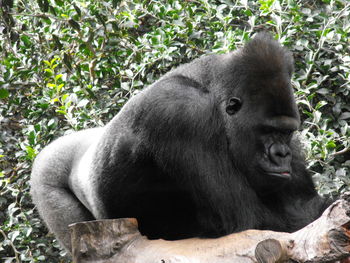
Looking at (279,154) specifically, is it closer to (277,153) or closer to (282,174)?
(277,153)

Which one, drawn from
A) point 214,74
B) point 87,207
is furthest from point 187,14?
point 87,207

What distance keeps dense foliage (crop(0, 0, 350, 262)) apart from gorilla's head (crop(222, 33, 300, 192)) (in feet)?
3.59

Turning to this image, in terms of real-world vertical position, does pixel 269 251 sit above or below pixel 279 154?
below

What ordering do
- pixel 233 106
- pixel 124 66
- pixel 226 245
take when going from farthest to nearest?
pixel 124 66, pixel 233 106, pixel 226 245

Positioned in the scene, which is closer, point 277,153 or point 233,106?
point 277,153

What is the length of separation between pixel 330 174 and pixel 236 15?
2.03 meters

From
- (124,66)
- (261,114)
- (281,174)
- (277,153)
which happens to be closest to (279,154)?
(277,153)

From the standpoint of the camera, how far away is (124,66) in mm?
5891

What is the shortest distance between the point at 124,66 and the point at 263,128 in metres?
2.59

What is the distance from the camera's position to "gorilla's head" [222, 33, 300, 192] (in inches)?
142

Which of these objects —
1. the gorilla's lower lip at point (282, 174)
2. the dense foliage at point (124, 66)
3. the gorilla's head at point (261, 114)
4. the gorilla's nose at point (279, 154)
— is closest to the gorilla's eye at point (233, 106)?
the gorilla's head at point (261, 114)

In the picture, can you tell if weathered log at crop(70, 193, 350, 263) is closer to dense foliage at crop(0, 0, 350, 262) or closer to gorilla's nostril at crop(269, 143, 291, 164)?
gorilla's nostril at crop(269, 143, 291, 164)

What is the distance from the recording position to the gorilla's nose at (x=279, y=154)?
3576 mm

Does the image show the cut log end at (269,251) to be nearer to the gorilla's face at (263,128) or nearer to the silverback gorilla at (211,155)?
the silverback gorilla at (211,155)
